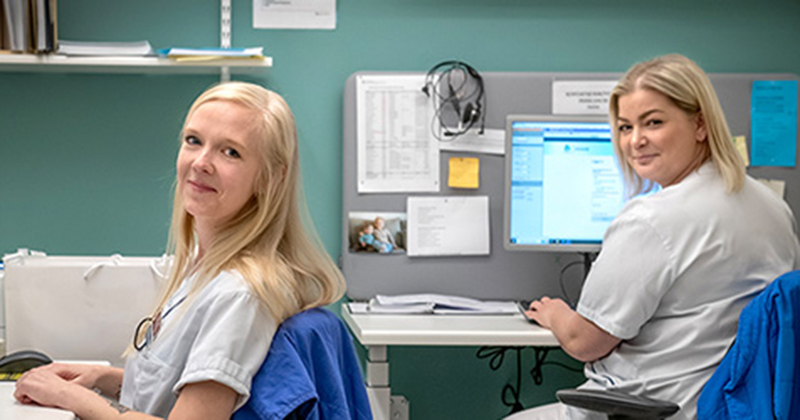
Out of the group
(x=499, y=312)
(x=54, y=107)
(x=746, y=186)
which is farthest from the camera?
(x=54, y=107)

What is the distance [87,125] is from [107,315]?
81cm

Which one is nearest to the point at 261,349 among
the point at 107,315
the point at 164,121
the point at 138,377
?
the point at 138,377

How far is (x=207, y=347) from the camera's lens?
1220mm

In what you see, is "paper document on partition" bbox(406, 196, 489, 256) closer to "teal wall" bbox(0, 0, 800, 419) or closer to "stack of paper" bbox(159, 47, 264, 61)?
"teal wall" bbox(0, 0, 800, 419)

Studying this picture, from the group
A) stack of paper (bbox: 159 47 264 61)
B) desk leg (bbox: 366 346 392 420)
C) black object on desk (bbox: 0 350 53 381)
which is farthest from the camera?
stack of paper (bbox: 159 47 264 61)

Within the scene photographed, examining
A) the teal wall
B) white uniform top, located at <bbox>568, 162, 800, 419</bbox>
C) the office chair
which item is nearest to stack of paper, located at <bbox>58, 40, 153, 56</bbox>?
the teal wall

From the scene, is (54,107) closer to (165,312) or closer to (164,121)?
(164,121)

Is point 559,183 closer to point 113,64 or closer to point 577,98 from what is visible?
point 577,98

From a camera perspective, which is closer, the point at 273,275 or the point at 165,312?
the point at 273,275

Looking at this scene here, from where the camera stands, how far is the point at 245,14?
2668mm

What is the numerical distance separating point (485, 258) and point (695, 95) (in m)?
0.98

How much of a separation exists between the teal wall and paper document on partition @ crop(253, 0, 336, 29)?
0.09 ft

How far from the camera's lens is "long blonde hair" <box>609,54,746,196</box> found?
5.87 ft

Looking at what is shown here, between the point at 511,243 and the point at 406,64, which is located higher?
the point at 406,64
